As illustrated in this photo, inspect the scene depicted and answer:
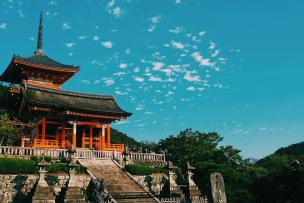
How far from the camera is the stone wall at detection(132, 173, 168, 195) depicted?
27.0 m

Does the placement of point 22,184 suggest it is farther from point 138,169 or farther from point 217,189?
point 217,189

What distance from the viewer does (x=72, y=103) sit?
113ft

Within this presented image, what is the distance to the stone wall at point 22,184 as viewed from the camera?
21141 mm

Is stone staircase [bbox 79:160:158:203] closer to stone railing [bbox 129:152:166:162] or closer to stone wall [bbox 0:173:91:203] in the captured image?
stone wall [bbox 0:173:91:203]

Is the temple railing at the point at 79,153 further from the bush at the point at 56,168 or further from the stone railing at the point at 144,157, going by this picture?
the bush at the point at 56,168

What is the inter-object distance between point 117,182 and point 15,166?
23.1 ft

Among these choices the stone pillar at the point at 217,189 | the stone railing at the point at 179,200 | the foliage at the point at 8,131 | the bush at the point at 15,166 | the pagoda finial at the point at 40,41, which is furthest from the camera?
the pagoda finial at the point at 40,41

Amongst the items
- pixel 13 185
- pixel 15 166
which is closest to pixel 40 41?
pixel 15 166

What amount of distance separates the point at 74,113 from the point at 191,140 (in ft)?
54.1

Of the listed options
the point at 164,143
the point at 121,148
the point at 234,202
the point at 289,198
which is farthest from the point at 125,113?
the point at 289,198

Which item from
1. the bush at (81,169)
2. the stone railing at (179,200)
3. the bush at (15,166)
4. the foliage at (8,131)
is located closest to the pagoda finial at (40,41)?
the foliage at (8,131)

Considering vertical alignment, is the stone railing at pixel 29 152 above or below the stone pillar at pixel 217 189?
above

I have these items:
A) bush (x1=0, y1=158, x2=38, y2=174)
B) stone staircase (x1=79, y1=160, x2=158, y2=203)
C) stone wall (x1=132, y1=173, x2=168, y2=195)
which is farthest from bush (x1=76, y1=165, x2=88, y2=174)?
stone wall (x1=132, y1=173, x2=168, y2=195)

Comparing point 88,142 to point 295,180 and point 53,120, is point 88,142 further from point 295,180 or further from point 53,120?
point 295,180
